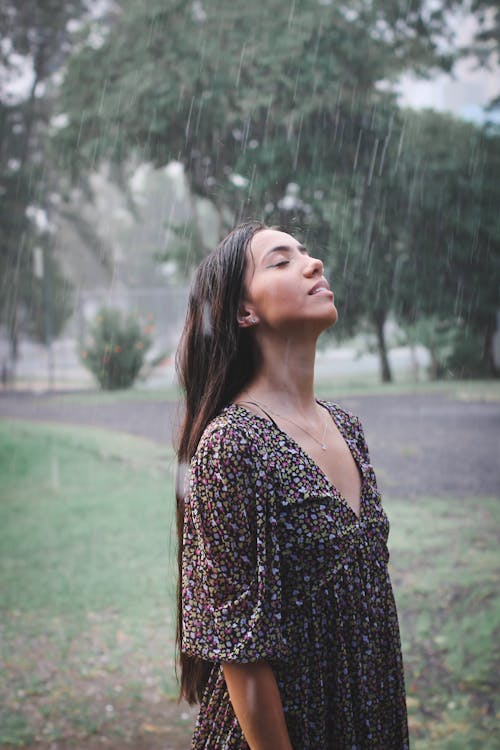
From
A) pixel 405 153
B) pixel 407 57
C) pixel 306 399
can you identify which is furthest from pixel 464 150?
pixel 306 399

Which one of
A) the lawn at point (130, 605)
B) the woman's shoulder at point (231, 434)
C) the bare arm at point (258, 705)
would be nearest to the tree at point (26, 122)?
the lawn at point (130, 605)

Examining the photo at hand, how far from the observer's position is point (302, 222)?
409 cm

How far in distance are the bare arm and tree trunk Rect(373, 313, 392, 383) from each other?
14.6ft

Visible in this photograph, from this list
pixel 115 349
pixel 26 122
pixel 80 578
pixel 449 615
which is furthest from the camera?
pixel 115 349

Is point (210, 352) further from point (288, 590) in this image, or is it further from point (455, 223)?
point (455, 223)

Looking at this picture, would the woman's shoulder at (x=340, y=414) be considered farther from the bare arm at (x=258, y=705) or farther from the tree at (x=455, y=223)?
the tree at (x=455, y=223)

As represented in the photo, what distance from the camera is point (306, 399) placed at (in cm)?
136

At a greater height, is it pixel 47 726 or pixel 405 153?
pixel 405 153

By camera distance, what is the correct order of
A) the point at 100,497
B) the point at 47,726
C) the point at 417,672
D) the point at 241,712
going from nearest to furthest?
the point at 241,712
the point at 47,726
the point at 417,672
the point at 100,497

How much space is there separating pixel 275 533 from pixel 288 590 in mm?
116

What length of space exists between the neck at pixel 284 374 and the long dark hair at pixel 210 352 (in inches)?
1.3

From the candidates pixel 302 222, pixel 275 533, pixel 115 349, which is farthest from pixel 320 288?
pixel 115 349

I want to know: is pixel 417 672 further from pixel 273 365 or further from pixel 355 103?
pixel 355 103

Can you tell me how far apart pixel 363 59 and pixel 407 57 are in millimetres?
411
